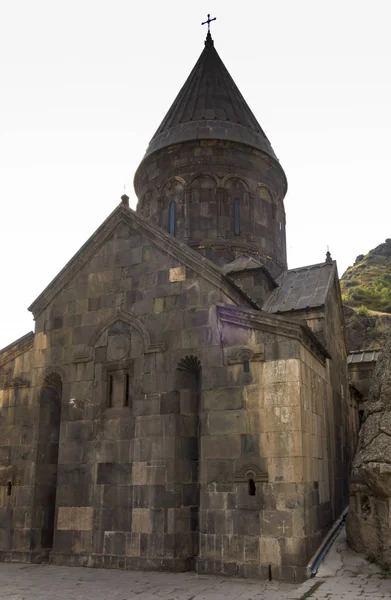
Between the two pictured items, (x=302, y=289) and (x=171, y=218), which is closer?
(x=302, y=289)

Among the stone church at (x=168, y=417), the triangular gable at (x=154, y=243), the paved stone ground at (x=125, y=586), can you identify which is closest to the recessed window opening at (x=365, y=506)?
the stone church at (x=168, y=417)

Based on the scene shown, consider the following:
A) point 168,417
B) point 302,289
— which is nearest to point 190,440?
point 168,417

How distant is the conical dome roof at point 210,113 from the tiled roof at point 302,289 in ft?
16.1

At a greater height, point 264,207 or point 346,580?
point 264,207

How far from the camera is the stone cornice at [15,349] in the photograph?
1261 cm

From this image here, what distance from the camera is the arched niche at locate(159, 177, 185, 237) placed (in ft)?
55.7

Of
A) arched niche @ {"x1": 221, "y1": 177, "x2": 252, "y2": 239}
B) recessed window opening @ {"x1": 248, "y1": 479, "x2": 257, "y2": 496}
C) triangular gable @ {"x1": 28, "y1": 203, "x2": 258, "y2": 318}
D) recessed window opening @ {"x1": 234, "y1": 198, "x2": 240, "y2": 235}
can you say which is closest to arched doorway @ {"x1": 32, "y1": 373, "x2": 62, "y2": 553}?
triangular gable @ {"x1": 28, "y1": 203, "x2": 258, "y2": 318}

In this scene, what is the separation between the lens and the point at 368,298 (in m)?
48.5

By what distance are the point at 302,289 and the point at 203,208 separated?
4459mm

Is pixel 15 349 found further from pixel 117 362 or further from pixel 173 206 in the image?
pixel 173 206

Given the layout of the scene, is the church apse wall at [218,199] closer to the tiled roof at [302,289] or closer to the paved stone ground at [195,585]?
the tiled roof at [302,289]

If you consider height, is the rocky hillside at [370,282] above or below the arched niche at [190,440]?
above

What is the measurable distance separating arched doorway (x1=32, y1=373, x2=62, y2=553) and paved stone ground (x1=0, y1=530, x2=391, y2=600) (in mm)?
1525

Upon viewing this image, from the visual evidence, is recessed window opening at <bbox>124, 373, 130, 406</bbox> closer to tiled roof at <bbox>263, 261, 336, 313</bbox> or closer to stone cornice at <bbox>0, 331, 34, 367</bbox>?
stone cornice at <bbox>0, 331, 34, 367</bbox>
